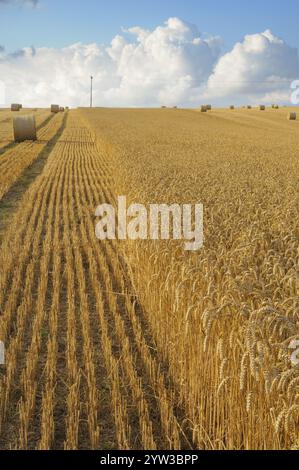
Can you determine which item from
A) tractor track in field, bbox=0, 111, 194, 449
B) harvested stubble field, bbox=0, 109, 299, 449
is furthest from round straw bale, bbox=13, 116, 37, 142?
tractor track in field, bbox=0, 111, 194, 449

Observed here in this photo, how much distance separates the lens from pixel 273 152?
955 inches

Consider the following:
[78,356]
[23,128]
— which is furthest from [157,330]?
[23,128]

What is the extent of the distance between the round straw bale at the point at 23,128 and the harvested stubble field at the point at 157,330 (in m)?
20.9

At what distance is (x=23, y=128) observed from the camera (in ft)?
106

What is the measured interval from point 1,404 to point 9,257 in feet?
15.9

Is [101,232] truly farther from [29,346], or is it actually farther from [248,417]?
[248,417]

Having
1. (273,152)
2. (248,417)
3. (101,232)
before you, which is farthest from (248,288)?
(273,152)

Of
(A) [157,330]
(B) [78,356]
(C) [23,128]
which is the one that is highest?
(C) [23,128]

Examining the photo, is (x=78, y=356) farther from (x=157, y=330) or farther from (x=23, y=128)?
(x=23, y=128)

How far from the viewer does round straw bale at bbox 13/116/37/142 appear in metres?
32.2

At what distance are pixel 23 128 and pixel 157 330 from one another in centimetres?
2807

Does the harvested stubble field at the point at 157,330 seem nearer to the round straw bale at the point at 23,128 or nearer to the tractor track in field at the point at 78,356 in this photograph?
the tractor track in field at the point at 78,356
